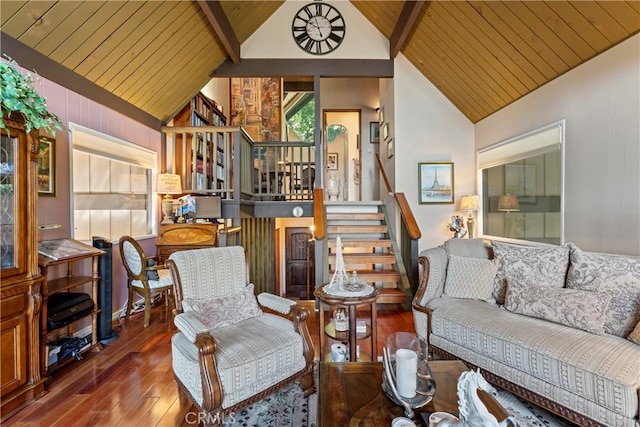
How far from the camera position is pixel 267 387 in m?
1.86

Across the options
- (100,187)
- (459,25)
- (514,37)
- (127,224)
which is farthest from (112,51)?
(514,37)

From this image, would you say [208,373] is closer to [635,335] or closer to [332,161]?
[635,335]

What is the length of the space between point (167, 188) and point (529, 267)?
4050 mm

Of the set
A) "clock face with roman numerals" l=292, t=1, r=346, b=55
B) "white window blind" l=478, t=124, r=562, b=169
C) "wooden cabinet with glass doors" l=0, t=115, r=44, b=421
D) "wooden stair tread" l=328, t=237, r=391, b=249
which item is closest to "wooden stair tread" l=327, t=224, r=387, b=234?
"wooden stair tread" l=328, t=237, r=391, b=249

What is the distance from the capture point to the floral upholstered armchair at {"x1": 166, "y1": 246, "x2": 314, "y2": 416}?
1.69m

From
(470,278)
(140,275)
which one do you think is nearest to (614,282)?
(470,278)

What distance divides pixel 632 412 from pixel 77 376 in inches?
135

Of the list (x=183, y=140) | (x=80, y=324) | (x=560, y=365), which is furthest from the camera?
(x=183, y=140)

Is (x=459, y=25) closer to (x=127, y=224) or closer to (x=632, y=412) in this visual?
(x=632, y=412)

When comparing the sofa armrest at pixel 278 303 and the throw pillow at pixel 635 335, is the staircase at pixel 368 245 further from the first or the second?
the throw pillow at pixel 635 335

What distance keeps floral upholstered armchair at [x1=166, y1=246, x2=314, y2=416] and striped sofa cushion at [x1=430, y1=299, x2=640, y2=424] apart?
3.64 ft

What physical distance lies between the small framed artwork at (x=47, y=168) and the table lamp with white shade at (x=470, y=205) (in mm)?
4754

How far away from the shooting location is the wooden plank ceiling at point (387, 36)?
8.19 feet

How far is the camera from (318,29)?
4.96m
